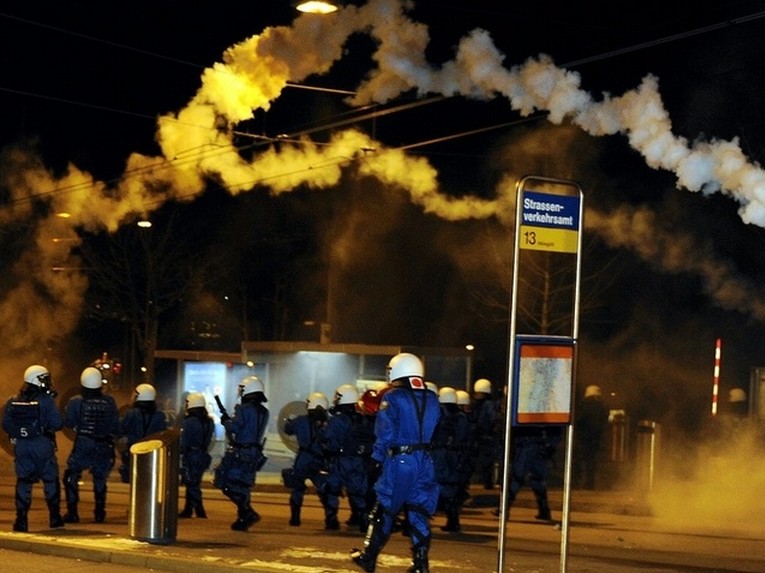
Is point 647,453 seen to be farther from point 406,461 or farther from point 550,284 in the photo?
point 406,461

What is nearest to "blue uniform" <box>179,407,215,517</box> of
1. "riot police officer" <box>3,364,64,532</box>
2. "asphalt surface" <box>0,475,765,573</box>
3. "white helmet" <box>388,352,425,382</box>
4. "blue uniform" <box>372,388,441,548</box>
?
"asphalt surface" <box>0,475,765,573</box>

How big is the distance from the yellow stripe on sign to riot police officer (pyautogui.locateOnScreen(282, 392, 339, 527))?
5.99 m

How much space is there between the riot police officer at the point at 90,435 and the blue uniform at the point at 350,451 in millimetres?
2639

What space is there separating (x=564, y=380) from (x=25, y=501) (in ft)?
22.1

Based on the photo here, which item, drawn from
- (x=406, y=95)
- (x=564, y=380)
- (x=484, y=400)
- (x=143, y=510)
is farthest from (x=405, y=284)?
(x=564, y=380)

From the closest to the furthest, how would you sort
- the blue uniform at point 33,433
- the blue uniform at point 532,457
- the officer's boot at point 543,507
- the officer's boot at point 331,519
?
the blue uniform at point 33,433 < the officer's boot at point 331,519 < the blue uniform at point 532,457 < the officer's boot at point 543,507

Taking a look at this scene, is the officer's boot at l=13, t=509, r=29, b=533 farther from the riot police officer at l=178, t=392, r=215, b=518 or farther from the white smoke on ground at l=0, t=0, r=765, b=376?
the white smoke on ground at l=0, t=0, r=765, b=376

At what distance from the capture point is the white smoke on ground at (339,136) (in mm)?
13211

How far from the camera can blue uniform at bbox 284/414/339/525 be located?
14883 mm

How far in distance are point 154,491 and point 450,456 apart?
3870mm

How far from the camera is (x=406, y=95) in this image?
2022cm

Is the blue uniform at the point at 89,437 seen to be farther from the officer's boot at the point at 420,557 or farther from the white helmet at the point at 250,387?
the officer's boot at the point at 420,557

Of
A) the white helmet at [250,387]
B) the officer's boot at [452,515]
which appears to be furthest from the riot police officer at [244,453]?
the officer's boot at [452,515]

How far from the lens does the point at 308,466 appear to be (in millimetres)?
14938
